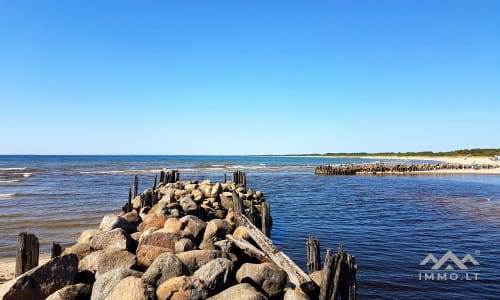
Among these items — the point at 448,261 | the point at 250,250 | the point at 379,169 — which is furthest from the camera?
the point at 379,169

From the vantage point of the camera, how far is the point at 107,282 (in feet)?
22.2

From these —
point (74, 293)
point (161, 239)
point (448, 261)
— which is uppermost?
point (161, 239)

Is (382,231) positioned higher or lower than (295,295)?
lower

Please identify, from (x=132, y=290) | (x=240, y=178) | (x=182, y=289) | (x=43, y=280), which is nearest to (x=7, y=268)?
(x=43, y=280)

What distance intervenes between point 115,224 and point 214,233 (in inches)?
125

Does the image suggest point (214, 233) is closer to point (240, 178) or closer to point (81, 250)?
point (81, 250)

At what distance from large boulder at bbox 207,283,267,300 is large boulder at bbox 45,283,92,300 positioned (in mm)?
2624

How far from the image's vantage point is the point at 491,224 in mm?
15609

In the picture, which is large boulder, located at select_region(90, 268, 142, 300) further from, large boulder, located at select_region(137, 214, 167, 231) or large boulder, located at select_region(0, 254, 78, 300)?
large boulder, located at select_region(137, 214, 167, 231)

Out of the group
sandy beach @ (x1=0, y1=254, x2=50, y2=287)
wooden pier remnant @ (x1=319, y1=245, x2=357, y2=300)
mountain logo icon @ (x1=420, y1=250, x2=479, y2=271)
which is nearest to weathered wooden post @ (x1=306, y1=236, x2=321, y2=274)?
wooden pier remnant @ (x1=319, y1=245, x2=357, y2=300)

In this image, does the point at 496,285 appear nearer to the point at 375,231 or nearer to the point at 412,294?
the point at 412,294

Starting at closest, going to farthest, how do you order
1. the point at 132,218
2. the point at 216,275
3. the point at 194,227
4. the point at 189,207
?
the point at 216,275 < the point at 194,227 < the point at 132,218 < the point at 189,207

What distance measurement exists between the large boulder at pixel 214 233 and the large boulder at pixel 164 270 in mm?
2253

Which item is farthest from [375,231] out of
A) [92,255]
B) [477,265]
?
[92,255]
